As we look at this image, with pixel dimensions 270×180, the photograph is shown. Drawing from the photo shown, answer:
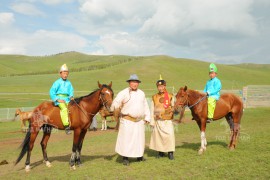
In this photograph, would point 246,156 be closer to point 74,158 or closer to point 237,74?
point 74,158

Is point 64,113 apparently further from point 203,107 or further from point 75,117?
point 203,107

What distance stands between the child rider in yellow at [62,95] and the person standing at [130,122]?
65.8 inches

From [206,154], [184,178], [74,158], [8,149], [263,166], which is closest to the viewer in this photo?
[184,178]

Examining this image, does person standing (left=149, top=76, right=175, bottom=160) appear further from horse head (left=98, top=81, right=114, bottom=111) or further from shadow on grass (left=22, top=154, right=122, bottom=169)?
horse head (left=98, top=81, right=114, bottom=111)

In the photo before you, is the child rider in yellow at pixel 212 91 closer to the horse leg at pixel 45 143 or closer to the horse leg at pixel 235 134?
the horse leg at pixel 235 134

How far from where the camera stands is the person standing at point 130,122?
7695 millimetres

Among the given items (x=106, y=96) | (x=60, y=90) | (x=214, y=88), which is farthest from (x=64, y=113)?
(x=214, y=88)

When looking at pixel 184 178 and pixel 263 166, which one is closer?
pixel 184 178

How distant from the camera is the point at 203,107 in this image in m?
9.23

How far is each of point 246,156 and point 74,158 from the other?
5335mm

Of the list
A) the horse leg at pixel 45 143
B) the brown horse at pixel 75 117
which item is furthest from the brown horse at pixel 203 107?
the horse leg at pixel 45 143

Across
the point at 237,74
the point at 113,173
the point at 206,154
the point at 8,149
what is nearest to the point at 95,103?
the point at 113,173

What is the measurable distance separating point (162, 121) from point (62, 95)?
10.9 feet

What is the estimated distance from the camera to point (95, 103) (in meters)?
8.01
